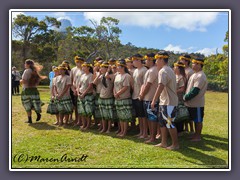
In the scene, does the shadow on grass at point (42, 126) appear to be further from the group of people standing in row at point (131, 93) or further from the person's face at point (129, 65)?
the person's face at point (129, 65)

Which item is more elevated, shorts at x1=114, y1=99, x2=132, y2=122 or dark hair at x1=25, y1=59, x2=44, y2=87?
dark hair at x1=25, y1=59, x2=44, y2=87

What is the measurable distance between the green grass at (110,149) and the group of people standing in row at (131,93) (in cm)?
36

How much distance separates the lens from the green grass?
581 centimetres

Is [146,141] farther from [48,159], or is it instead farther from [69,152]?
[48,159]

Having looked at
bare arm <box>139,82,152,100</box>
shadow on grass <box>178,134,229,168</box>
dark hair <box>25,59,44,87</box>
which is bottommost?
shadow on grass <box>178,134,229,168</box>

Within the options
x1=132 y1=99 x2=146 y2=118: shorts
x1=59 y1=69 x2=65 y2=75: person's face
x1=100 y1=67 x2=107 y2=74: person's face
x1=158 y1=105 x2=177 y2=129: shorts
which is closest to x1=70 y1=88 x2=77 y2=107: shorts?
x1=59 y1=69 x2=65 y2=75: person's face

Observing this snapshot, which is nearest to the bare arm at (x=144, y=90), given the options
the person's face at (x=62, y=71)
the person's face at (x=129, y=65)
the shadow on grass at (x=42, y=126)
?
the person's face at (x=129, y=65)

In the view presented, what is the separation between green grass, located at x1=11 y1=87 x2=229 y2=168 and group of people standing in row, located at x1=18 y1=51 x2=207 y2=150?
36 cm

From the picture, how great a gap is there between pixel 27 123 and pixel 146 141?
4298mm

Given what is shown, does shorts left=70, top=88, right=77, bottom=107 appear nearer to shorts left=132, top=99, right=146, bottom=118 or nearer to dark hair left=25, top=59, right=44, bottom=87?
dark hair left=25, top=59, right=44, bottom=87

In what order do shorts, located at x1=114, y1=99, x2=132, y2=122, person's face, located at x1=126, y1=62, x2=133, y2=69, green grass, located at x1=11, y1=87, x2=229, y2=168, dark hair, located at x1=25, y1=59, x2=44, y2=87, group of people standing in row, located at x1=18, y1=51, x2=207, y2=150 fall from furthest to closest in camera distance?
dark hair, located at x1=25, y1=59, x2=44, y2=87, person's face, located at x1=126, y1=62, x2=133, y2=69, shorts, located at x1=114, y1=99, x2=132, y2=122, group of people standing in row, located at x1=18, y1=51, x2=207, y2=150, green grass, located at x1=11, y1=87, x2=229, y2=168

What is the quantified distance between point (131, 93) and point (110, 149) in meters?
1.76

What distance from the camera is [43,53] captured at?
17844 millimetres

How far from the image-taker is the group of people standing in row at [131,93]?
20.7ft
